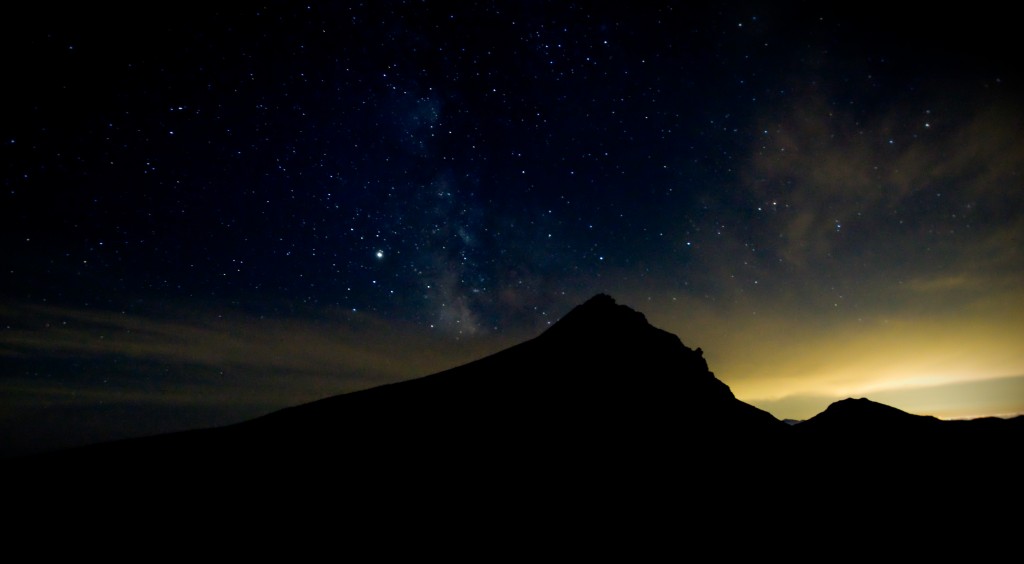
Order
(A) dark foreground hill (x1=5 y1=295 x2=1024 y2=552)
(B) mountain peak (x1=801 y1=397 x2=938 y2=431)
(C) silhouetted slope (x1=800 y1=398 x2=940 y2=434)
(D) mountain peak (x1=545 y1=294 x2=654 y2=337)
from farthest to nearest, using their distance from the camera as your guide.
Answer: (B) mountain peak (x1=801 y1=397 x2=938 y2=431) → (C) silhouetted slope (x1=800 y1=398 x2=940 y2=434) → (D) mountain peak (x1=545 y1=294 x2=654 y2=337) → (A) dark foreground hill (x1=5 y1=295 x2=1024 y2=552)

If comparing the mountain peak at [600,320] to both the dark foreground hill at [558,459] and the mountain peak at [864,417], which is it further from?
the mountain peak at [864,417]

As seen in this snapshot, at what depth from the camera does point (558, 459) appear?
511 inches

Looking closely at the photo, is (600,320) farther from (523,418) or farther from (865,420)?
(865,420)

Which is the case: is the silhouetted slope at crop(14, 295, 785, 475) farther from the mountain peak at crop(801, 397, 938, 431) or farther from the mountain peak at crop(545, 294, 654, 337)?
the mountain peak at crop(801, 397, 938, 431)

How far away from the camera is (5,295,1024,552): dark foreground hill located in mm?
11414

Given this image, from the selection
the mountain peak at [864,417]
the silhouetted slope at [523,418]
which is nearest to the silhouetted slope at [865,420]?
the mountain peak at [864,417]

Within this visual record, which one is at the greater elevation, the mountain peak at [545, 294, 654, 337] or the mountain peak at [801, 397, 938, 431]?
the mountain peak at [545, 294, 654, 337]

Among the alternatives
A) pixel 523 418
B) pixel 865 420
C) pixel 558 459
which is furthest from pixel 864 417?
pixel 523 418

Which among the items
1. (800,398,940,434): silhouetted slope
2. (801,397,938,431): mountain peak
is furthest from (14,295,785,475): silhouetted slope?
(801,397,938,431): mountain peak

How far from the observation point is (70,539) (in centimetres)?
1044

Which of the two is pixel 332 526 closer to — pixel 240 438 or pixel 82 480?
pixel 240 438

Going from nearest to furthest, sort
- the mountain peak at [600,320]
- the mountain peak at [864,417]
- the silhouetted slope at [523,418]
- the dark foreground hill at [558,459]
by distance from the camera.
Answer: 1. the dark foreground hill at [558,459]
2. the silhouetted slope at [523,418]
3. the mountain peak at [600,320]
4. the mountain peak at [864,417]

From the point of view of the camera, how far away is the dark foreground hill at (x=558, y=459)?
1141 cm

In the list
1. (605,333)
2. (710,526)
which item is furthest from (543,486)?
(605,333)
